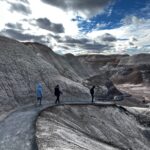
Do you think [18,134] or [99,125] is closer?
[18,134]

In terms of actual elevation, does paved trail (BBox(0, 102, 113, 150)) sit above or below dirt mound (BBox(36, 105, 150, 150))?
above

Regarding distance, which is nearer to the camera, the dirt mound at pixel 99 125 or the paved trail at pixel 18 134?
the paved trail at pixel 18 134

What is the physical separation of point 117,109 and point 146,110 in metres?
7.22

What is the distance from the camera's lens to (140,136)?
34.5 m

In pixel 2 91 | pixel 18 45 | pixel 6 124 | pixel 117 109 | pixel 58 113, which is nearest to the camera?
pixel 6 124

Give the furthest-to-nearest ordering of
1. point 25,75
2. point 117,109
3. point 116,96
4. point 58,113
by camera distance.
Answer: point 116,96, point 25,75, point 117,109, point 58,113

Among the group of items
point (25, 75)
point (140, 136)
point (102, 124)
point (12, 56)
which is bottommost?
point (140, 136)

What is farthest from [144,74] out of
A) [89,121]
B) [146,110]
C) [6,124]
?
[6,124]

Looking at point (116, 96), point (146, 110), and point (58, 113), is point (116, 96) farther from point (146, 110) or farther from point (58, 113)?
point (58, 113)

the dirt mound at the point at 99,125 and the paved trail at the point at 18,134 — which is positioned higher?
the paved trail at the point at 18,134

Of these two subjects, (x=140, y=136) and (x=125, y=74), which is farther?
(x=125, y=74)

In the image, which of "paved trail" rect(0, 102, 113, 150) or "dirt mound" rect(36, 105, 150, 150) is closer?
"paved trail" rect(0, 102, 113, 150)

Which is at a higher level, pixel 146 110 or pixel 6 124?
pixel 6 124

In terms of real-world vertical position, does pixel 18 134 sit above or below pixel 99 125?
above
